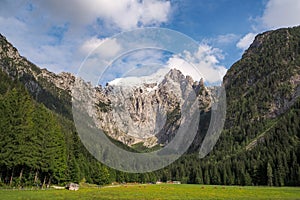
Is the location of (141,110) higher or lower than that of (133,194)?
higher

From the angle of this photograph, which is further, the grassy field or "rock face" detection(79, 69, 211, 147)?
"rock face" detection(79, 69, 211, 147)

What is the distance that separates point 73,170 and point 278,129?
453 ft

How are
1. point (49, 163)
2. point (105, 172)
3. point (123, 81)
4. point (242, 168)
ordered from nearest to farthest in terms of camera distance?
1. point (123, 81)
2. point (49, 163)
3. point (105, 172)
4. point (242, 168)

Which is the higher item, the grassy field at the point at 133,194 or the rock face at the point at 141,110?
the rock face at the point at 141,110

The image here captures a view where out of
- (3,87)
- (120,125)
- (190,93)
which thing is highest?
(3,87)

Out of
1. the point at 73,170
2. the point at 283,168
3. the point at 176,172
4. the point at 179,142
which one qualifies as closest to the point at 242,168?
the point at 283,168

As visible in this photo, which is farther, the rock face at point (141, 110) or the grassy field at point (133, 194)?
the rock face at point (141, 110)

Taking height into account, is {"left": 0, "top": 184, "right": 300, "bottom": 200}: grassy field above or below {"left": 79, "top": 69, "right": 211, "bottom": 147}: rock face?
below

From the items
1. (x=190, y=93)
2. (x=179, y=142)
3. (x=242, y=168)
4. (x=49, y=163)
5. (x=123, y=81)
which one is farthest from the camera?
(x=242, y=168)

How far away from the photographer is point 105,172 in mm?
82188

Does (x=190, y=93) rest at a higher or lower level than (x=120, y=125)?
higher

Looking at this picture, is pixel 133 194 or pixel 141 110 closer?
pixel 133 194

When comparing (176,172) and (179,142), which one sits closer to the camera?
(179,142)

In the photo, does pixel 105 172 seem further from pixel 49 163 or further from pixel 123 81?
pixel 123 81
